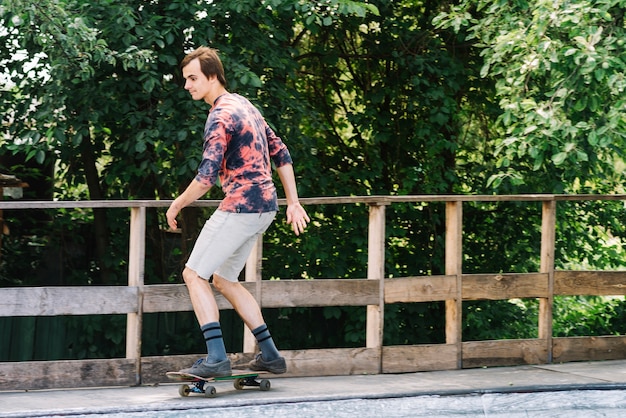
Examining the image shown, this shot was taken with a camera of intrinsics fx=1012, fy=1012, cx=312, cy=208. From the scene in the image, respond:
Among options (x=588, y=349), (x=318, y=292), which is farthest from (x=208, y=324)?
(x=588, y=349)

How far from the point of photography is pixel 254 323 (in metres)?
5.68

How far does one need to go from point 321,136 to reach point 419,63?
1.40 m

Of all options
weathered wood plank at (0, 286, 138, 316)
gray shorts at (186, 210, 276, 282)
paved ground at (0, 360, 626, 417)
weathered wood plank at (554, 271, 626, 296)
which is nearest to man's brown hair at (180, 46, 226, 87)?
gray shorts at (186, 210, 276, 282)

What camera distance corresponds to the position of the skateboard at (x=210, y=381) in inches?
210

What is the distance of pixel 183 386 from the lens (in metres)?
5.48

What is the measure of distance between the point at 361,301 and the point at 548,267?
151cm

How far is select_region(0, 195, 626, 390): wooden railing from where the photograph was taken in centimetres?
578

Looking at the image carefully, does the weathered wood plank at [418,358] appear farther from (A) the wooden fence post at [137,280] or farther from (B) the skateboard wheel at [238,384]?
(A) the wooden fence post at [137,280]

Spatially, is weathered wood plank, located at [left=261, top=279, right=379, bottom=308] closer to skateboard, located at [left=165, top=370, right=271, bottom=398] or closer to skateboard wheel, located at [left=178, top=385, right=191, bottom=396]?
skateboard, located at [left=165, top=370, right=271, bottom=398]

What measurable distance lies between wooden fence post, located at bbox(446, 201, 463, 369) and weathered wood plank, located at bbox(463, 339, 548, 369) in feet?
0.25

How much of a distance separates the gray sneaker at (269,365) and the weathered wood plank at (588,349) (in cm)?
236

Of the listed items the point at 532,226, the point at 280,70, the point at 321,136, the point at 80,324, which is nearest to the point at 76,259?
the point at 80,324

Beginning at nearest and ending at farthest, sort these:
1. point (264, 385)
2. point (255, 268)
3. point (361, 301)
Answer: point (264, 385)
point (255, 268)
point (361, 301)

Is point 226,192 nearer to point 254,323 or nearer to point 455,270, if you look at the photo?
point 254,323
